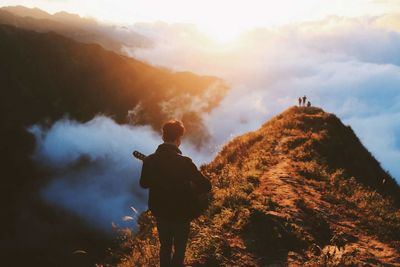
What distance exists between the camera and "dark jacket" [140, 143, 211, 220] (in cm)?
642

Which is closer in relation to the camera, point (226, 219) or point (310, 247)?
point (310, 247)

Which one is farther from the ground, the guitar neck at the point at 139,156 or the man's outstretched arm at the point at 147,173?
the guitar neck at the point at 139,156

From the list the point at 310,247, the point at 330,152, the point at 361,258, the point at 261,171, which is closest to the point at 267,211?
the point at 310,247

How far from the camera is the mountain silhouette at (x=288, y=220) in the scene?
8.88 meters

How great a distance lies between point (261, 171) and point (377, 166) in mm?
10334

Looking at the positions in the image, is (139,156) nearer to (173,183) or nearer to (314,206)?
(173,183)

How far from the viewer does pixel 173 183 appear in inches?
252

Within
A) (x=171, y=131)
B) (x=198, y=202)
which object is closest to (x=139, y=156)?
(x=171, y=131)

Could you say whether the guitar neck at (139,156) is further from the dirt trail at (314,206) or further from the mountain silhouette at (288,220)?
the dirt trail at (314,206)

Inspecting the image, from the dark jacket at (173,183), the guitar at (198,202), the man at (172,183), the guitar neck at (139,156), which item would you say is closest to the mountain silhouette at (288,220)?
the guitar at (198,202)

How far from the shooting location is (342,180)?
47.6 ft

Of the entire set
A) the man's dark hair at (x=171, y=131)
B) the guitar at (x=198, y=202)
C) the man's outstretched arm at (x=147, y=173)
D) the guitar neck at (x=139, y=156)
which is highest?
the man's dark hair at (x=171, y=131)

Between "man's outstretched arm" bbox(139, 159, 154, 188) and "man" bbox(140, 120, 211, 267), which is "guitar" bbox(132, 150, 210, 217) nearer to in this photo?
"man" bbox(140, 120, 211, 267)

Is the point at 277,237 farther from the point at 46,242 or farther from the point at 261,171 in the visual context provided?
the point at 46,242
